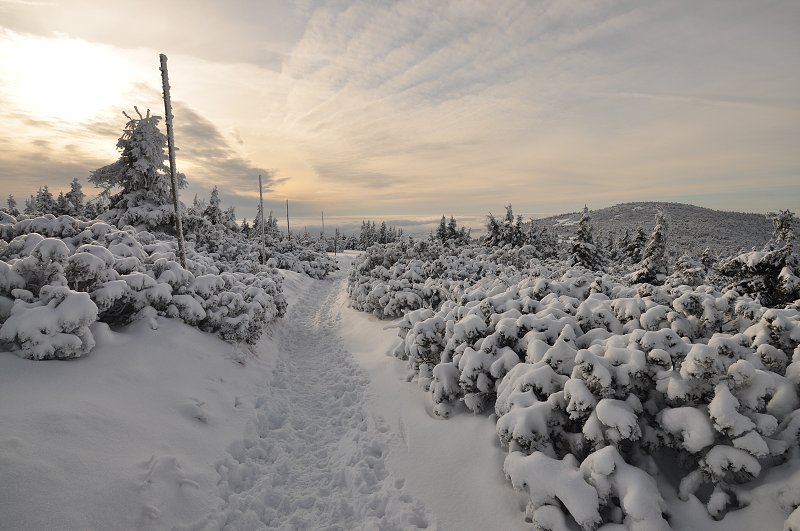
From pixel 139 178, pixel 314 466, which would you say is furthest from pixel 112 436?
pixel 139 178

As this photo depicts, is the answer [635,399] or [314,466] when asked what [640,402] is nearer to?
[635,399]

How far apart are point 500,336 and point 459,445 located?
1934 mm

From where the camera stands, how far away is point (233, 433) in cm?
620

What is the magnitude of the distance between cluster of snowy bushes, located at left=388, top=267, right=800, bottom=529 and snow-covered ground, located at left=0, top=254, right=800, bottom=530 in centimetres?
38

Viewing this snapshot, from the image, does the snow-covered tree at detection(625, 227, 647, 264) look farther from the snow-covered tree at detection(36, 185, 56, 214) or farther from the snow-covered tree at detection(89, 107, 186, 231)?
the snow-covered tree at detection(36, 185, 56, 214)

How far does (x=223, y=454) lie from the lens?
5516 mm

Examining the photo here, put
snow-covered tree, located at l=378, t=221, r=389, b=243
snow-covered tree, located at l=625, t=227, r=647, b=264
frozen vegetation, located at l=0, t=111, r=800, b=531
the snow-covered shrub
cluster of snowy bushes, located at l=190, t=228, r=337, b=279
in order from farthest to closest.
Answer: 1. snow-covered tree, located at l=378, t=221, r=389, b=243
2. snow-covered tree, located at l=625, t=227, r=647, b=264
3. cluster of snowy bushes, located at l=190, t=228, r=337, b=279
4. the snow-covered shrub
5. frozen vegetation, located at l=0, t=111, r=800, b=531

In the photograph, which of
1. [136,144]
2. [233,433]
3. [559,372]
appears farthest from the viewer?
[136,144]

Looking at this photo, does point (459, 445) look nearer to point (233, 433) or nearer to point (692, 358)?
point (692, 358)

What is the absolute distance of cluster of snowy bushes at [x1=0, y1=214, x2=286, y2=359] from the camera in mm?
5250

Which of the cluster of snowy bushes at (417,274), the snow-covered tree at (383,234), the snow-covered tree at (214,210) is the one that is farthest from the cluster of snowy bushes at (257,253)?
the snow-covered tree at (383,234)

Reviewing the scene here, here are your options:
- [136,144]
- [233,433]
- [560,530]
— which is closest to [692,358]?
[560,530]

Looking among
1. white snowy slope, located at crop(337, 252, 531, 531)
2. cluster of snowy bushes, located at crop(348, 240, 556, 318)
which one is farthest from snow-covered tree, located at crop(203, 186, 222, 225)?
white snowy slope, located at crop(337, 252, 531, 531)

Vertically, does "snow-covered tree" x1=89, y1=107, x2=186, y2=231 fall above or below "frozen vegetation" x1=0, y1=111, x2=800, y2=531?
above
